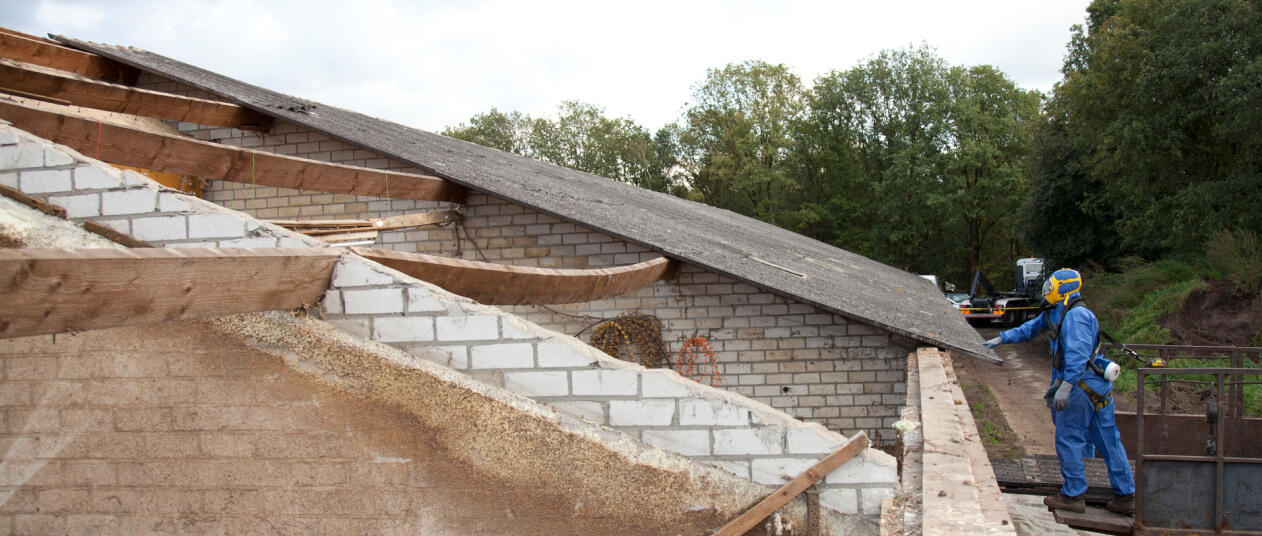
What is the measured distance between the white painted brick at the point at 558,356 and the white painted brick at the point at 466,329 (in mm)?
225

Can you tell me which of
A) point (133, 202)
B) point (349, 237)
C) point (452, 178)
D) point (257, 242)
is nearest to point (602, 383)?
point (257, 242)

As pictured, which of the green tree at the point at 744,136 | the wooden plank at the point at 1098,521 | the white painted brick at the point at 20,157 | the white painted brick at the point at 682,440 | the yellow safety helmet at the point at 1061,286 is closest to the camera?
the white painted brick at the point at 682,440

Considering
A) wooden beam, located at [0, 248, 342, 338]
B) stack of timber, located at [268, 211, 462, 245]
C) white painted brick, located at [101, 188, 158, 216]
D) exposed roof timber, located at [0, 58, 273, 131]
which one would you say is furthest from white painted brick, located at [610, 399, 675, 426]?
exposed roof timber, located at [0, 58, 273, 131]

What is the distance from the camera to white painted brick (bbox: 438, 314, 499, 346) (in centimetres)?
386

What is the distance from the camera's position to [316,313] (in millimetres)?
3904

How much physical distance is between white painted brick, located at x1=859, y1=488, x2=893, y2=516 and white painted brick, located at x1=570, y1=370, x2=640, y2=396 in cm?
114

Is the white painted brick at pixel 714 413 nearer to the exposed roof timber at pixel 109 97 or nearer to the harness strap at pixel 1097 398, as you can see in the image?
the harness strap at pixel 1097 398

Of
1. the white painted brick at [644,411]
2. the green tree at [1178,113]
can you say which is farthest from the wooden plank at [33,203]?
the green tree at [1178,113]

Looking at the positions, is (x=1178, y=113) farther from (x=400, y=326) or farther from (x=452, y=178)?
(x=400, y=326)

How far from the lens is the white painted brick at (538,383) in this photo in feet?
12.7

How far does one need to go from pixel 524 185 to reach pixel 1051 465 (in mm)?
5889

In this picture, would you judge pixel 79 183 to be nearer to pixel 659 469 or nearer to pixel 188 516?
pixel 188 516

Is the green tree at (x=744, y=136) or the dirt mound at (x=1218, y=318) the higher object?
the green tree at (x=744, y=136)

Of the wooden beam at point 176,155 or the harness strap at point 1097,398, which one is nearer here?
the wooden beam at point 176,155
